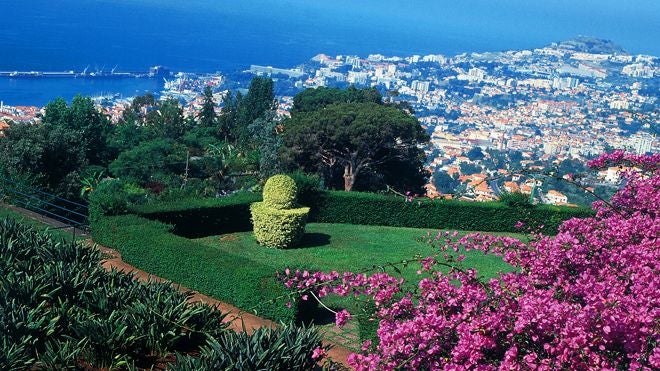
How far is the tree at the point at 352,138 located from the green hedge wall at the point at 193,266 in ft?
46.3

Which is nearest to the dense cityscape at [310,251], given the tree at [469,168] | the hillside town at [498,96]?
the tree at [469,168]

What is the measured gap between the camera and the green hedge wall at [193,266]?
10.3 metres

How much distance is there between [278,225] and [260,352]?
9626 millimetres

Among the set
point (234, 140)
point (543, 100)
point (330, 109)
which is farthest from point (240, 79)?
point (330, 109)

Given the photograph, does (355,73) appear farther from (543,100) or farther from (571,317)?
(571,317)

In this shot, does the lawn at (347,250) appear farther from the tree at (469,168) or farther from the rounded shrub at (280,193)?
the tree at (469,168)

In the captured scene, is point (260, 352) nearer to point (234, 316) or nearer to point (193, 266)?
point (234, 316)

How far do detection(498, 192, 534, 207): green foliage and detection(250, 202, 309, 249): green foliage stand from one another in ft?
19.3

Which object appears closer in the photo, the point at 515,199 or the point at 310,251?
the point at 310,251

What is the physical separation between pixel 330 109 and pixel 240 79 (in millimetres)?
96329

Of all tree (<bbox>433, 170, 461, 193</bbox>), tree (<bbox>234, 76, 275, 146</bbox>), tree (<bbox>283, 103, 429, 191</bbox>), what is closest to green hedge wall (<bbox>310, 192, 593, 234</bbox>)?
tree (<bbox>283, 103, 429, 191</bbox>)

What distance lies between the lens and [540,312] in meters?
5.14

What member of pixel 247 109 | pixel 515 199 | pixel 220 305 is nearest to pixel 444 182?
pixel 247 109

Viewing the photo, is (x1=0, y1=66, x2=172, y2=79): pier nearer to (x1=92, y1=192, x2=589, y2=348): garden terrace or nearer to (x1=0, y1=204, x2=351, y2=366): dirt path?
(x1=92, y1=192, x2=589, y2=348): garden terrace
